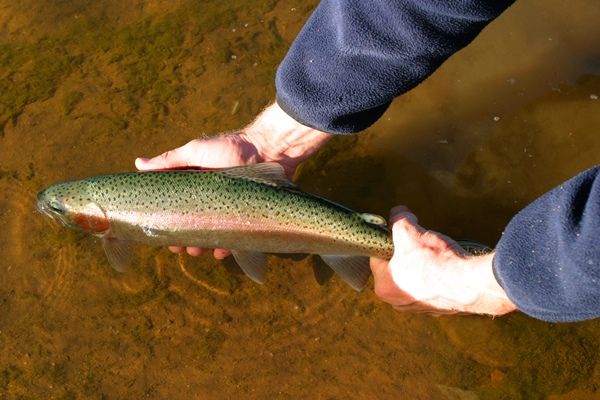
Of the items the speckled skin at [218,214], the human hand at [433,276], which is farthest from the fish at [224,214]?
the human hand at [433,276]

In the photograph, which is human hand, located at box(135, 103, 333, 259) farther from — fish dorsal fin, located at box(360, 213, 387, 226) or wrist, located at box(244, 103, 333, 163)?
fish dorsal fin, located at box(360, 213, 387, 226)

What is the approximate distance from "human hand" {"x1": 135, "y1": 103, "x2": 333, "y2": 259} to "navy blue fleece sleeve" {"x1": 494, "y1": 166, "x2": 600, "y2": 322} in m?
1.39

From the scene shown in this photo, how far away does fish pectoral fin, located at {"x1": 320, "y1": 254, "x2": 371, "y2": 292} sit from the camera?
10.9ft

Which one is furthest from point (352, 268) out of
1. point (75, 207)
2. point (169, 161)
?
point (75, 207)

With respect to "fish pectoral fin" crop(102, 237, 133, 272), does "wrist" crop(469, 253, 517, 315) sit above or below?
below

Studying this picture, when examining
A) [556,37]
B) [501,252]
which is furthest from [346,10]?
[556,37]

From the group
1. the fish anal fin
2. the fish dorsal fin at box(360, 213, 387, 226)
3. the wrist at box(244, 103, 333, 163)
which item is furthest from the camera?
the fish anal fin

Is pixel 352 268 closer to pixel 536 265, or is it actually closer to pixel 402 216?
pixel 402 216

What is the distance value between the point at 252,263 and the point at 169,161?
0.76 m

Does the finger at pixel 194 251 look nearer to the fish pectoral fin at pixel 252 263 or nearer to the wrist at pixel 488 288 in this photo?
the fish pectoral fin at pixel 252 263

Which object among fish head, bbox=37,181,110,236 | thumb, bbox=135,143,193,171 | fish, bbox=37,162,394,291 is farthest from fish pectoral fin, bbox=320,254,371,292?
fish head, bbox=37,181,110,236

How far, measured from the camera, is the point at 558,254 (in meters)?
2.04

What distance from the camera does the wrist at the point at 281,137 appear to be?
10.7 ft

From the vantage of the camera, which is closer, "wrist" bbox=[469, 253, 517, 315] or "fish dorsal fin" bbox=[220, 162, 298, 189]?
"wrist" bbox=[469, 253, 517, 315]
